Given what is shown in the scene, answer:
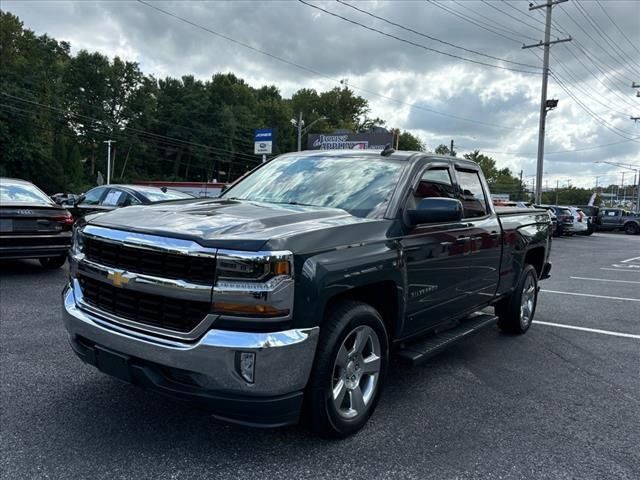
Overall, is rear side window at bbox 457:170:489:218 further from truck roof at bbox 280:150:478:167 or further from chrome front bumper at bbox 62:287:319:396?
chrome front bumper at bbox 62:287:319:396

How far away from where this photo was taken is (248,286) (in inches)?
103

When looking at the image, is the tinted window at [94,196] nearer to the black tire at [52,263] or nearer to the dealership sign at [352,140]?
the black tire at [52,263]

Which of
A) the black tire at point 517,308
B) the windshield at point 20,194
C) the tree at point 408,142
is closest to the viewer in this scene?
the black tire at point 517,308

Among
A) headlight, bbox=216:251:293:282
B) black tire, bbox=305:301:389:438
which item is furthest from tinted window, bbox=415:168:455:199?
headlight, bbox=216:251:293:282

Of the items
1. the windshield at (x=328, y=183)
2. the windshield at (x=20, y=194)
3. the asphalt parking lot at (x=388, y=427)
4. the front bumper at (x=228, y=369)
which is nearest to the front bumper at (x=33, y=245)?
the windshield at (x=20, y=194)

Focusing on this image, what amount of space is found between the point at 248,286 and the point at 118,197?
890 centimetres

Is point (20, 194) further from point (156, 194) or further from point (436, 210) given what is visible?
point (436, 210)

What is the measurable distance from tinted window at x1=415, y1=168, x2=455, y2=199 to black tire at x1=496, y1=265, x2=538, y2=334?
1863 mm

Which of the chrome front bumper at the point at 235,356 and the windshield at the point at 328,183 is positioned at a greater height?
the windshield at the point at 328,183

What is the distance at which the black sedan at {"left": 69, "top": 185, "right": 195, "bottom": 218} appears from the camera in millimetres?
10203

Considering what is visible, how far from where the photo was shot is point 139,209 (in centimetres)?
344

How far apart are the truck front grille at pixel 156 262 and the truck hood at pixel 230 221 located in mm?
106

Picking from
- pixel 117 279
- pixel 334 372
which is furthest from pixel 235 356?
pixel 117 279

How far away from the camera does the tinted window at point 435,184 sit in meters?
4.04
